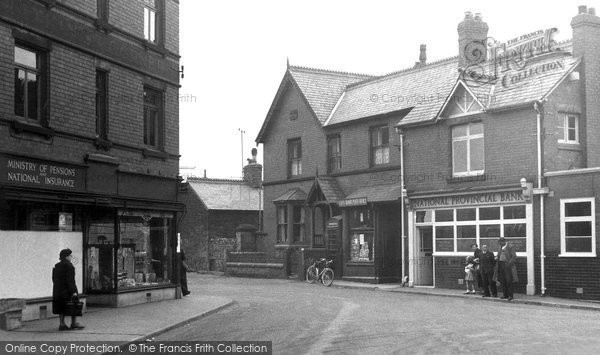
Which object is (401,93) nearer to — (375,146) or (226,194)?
(375,146)

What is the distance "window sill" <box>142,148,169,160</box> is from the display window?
11288 millimetres

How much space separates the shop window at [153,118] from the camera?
23.2m

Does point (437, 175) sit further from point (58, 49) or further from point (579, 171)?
point (58, 49)

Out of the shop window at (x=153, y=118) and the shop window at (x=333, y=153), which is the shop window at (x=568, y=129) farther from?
the shop window at (x=153, y=118)

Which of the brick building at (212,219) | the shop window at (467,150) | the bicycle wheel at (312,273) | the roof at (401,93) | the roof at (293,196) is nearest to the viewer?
the shop window at (467,150)

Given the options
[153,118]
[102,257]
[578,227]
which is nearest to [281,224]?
[153,118]

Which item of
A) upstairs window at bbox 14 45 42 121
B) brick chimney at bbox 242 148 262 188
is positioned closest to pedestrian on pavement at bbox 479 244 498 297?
upstairs window at bbox 14 45 42 121

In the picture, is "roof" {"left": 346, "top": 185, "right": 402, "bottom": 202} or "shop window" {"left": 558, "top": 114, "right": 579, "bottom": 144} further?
"roof" {"left": 346, "top": 185, "right": 402, "bottom": 202}

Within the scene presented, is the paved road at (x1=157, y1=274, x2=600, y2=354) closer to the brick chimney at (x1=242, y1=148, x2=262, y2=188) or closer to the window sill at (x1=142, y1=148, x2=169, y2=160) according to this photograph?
the window sill at (x1=142, y1=148, x2=169, y2=160)

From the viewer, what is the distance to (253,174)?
5600 cm

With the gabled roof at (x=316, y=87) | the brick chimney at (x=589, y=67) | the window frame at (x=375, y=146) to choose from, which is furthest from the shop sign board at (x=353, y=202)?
the brick chimney at (x=589, y=67)

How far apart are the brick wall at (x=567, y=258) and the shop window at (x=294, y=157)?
54.3 ft

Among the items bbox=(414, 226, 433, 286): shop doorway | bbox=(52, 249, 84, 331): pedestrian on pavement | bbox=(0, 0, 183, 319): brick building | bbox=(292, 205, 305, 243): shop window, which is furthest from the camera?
bbox=(292, 205, 305, 243): shop window

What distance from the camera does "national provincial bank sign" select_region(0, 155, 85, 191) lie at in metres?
16.8
